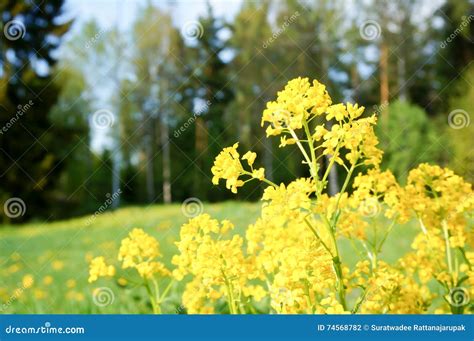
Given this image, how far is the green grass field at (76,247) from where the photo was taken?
109 inches

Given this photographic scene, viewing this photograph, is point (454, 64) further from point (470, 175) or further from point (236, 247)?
point (236, 247)

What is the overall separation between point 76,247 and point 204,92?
4.92 feet

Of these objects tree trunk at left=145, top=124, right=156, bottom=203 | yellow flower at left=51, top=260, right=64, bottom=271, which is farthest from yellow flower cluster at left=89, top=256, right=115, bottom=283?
tree trunk at left=145, top=124, right=156, bottom=203

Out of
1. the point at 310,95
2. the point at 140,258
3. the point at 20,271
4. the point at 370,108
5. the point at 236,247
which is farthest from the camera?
the point at 370,108

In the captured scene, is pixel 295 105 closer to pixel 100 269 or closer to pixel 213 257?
pixel 213 257

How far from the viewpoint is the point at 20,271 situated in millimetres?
3428

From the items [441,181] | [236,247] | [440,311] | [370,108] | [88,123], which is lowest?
[440,311]

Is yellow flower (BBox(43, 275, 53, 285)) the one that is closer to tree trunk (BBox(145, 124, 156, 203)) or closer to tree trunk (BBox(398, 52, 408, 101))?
tree trunk (BBox(145, 124, 156, 203))

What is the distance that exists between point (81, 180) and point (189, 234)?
10.00ft

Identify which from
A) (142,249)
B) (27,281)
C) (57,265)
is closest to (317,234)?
(142,249)

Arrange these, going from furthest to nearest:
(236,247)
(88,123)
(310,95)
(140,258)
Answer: (88,123) → (140,258) → (236,247) → (310,95)

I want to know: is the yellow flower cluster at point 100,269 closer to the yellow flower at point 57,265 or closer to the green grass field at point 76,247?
the green grass field at point 76,247

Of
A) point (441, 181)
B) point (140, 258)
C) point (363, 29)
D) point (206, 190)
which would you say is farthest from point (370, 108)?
point (140, 258)

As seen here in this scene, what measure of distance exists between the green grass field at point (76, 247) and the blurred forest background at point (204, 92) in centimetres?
13
